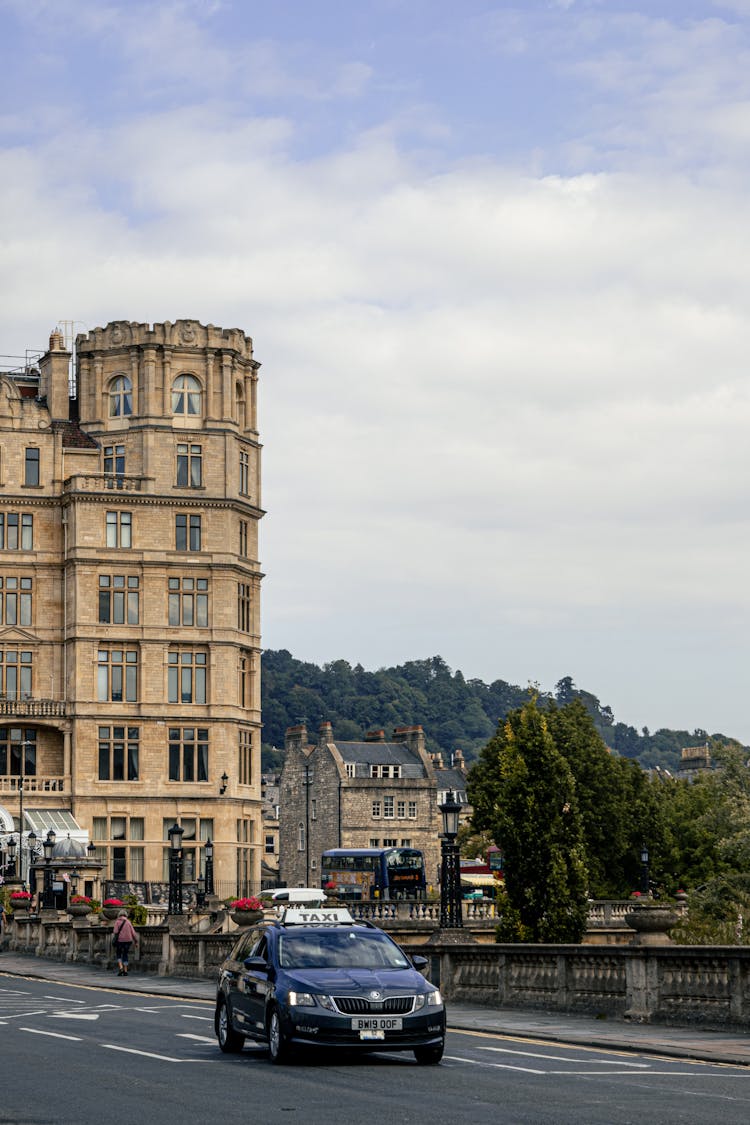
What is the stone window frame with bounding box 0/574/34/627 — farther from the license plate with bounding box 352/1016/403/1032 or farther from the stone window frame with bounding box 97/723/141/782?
the license plate with bounding box 352/1016/403/1032

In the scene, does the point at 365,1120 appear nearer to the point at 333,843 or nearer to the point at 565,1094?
the point at 565,1094

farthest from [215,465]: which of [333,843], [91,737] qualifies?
[333,843]

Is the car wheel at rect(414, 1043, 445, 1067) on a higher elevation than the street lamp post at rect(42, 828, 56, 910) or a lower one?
lower

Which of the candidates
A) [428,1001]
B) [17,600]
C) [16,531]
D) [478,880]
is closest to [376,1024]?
[428,1001]

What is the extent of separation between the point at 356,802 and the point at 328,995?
112146 millimetres

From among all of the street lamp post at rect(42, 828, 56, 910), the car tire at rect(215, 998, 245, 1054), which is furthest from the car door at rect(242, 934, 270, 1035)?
the street lamp post at rect(42, 828, 56, 910)

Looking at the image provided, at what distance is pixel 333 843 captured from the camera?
5113 inches

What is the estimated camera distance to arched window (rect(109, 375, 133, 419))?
3275 inches

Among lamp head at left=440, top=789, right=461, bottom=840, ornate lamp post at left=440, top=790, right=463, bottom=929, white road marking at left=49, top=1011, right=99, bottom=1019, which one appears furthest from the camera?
lamp head at left=440, top=789, right=461, bottom=840

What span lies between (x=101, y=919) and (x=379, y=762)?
3068 inches

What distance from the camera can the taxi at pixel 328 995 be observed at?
19.2 metres

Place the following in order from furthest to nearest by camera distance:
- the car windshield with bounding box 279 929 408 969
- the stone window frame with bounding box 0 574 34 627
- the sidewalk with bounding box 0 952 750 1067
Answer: the stone window frame with bounding box 0 574 34 627
the sidewalk with bounding box 0 952 750 1067
the car windshield with bounding box 279 929 408 969

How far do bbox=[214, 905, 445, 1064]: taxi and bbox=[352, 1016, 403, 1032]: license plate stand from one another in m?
0.01

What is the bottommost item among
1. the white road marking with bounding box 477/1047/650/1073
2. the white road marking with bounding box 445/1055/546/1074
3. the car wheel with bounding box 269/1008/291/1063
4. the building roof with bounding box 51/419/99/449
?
the white road marking with bounding box 477/1047/650/1073
